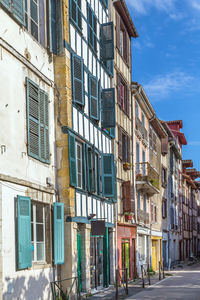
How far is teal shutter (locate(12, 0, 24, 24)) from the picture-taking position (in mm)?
12128

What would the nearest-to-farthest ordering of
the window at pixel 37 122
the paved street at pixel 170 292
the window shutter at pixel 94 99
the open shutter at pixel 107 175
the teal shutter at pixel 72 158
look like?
the window at pixel 37 122, the teal shutter at pixel 72 158, the paved street at pixel 170 292, the window shutter at pixel 94 99, the open shutter at pixel 107 175

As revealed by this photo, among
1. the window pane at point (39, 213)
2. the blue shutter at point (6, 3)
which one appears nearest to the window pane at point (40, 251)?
the window pane at point (39, 213)

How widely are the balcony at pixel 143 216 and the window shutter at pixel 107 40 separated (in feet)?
35.3

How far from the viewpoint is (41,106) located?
1374 centimetres

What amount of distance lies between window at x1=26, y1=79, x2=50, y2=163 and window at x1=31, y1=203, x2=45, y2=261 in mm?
1306

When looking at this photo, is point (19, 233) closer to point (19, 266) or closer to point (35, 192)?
point (19, 266)

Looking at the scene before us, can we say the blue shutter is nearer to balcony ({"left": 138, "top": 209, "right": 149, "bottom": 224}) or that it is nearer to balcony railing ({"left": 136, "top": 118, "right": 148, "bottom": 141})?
balcony railing ({"left": 136, "top": 118, "right": 148, "bottom": 141})

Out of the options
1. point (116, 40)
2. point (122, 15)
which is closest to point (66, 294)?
point (116, 40)

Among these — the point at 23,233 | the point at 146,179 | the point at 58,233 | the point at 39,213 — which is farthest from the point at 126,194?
the point at 23,233

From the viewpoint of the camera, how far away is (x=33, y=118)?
1314cm

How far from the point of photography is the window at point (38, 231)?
12977 millimetres

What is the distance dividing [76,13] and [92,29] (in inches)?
85.3

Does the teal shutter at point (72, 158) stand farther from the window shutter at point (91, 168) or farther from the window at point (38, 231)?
the window shutter at point (91, 168)

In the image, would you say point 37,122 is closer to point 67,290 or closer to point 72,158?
point 72,158
